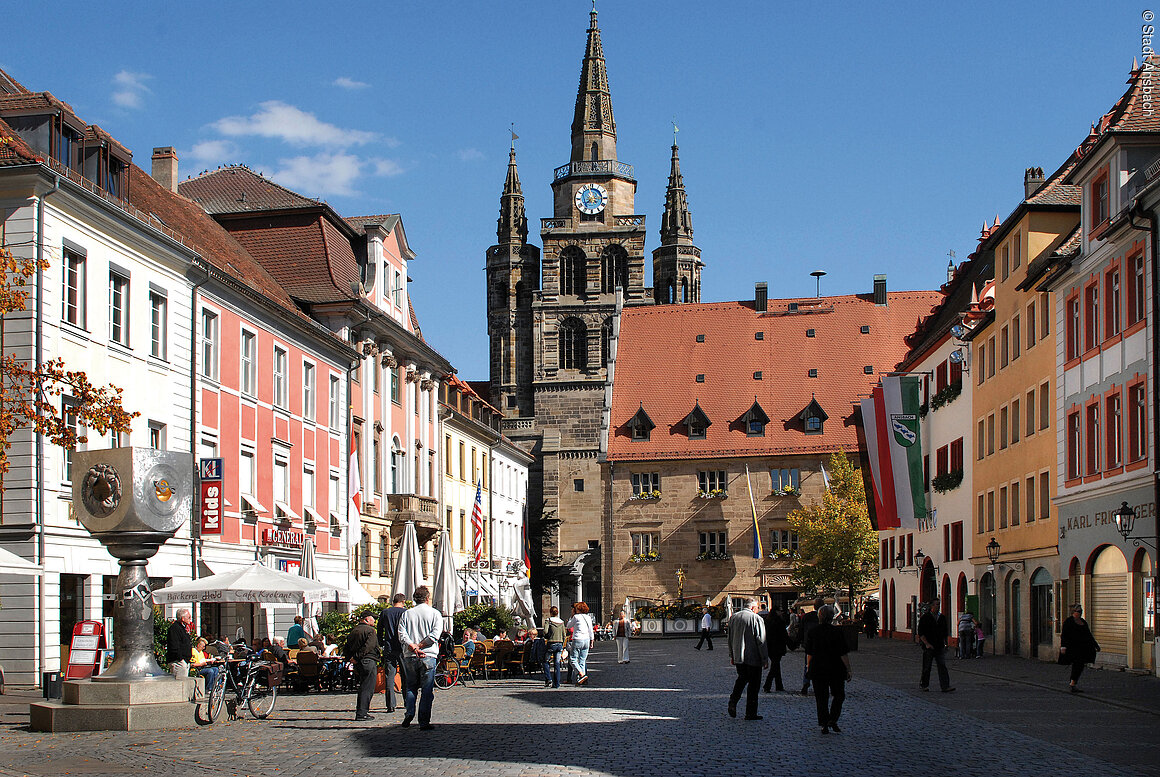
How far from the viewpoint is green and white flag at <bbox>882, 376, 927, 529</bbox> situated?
155 feet

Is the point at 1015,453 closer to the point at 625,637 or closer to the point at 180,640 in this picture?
the point at 625,637

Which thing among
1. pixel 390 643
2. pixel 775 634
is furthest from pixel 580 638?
pixel 390 643

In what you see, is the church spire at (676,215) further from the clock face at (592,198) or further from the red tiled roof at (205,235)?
the red tiled roof at (205,235)

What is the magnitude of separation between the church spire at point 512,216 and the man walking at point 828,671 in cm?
9361

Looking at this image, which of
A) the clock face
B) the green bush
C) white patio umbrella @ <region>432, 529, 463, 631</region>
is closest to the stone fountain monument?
white patio umbrella @ <region>432, 529, 463, 631</region>

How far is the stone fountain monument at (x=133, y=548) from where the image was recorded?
16.7 metres

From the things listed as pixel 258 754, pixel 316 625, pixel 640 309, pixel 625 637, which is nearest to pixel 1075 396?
pixel 625 637

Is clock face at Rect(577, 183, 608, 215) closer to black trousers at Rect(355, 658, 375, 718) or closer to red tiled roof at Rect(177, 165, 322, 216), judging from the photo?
red tiled roof at Rect(177, 165, 322, 216)

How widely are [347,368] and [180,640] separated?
21.6 m

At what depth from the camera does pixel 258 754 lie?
14.5m

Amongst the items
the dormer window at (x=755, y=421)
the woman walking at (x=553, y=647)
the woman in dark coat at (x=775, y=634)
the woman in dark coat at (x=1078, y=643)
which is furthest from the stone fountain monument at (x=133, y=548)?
the dormer window at (x=755, y=421)

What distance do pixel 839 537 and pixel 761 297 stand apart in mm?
23553

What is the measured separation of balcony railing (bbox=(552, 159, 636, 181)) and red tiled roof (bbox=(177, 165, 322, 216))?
60552 millimetres

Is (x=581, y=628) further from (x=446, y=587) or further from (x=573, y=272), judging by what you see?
(x=573, y=272)
